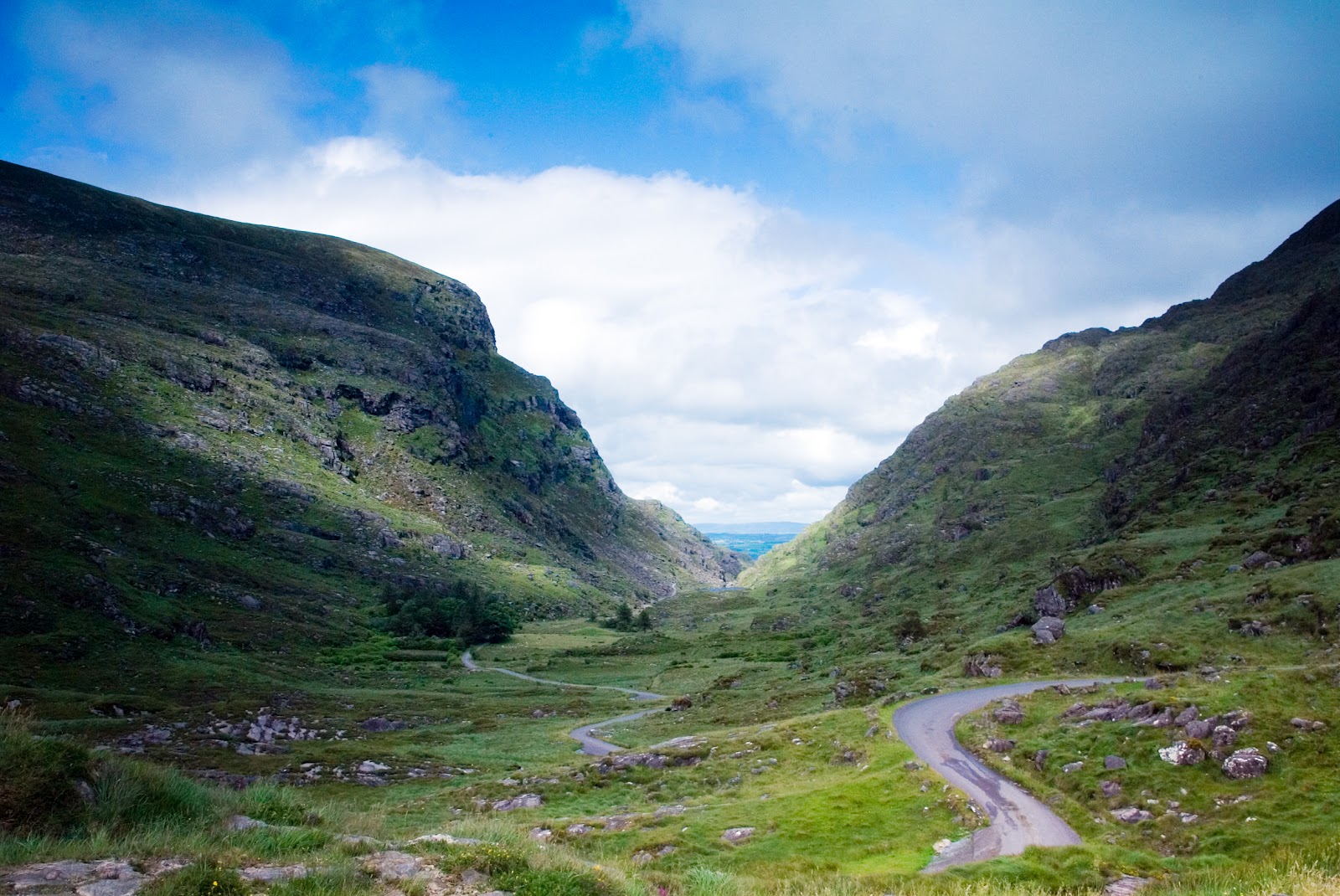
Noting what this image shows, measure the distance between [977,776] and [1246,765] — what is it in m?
12.8

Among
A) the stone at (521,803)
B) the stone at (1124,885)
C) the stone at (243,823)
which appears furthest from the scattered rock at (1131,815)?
the stone at (243,823)

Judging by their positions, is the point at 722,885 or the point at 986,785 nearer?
the point at 722,885

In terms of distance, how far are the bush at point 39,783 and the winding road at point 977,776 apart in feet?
93.5

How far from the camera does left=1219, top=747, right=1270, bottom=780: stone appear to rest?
107 feet

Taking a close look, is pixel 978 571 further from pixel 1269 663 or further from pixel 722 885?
pixel 722 885

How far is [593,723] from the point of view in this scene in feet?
279

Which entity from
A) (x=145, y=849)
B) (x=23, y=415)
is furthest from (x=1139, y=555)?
(x=23, y=415)

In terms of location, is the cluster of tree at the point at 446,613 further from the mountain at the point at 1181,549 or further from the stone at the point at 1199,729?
the stone at the point at 1199,729

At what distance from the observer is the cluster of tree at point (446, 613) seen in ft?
469

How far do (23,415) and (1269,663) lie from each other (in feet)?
578

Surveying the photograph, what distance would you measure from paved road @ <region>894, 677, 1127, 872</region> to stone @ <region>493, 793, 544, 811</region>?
25194 mm

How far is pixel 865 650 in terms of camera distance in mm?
114812

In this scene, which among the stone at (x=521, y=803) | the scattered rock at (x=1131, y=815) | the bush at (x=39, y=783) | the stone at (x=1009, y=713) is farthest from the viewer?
the stone at (x=1009, y=713)

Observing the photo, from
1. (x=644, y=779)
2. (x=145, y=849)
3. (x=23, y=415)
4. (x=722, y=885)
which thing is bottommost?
(x=644, y=779)
